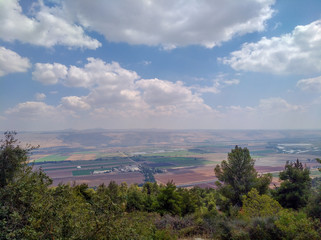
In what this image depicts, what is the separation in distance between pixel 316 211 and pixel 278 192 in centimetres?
855

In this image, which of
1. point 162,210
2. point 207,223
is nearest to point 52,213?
point 207,223

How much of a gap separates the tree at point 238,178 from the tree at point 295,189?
179 centimetres

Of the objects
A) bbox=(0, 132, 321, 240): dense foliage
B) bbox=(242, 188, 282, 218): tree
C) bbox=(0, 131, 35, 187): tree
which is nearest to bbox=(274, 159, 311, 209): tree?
bbox=(0, 132, 321, 240): dense foliage

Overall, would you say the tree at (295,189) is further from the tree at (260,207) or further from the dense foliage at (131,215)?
the tree at (260,207)

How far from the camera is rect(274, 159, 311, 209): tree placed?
18.8 metres

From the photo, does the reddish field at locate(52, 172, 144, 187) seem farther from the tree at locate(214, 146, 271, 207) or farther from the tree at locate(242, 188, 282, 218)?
the tree at locate(242, 188, 282, 218)

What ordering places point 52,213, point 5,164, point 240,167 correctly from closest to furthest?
point 52,213
point 5,164
point 240,167

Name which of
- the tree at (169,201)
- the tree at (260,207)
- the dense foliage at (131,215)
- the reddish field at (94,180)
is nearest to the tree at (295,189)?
the dense foliage at (131,215)

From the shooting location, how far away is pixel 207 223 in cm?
1146

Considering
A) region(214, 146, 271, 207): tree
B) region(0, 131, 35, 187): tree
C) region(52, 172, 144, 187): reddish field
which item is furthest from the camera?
region(52, 172, 144, 187): reddish field

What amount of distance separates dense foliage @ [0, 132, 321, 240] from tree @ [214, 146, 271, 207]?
0.32ft

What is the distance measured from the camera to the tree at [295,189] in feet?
61.5

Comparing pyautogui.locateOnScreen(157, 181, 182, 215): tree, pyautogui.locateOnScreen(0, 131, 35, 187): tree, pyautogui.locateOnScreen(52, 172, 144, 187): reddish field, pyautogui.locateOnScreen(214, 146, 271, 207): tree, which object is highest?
pyautogui.locateOnScreen(0, 131, 35, 187): tree

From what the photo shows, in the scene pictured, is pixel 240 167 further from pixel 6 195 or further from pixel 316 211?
pixel 6 195
